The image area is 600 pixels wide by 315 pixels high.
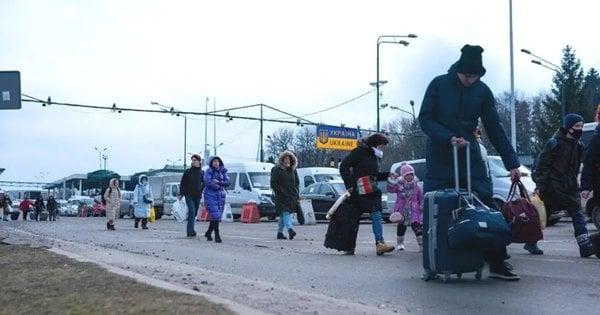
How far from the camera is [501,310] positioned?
6152 mm

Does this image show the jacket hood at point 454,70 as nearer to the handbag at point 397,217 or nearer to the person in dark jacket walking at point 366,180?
the person in dark jacket walking at point 366,180

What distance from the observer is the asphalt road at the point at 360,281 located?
6312 millimetres

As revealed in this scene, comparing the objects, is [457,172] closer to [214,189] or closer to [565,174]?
[565,174]

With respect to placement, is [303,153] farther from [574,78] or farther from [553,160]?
[553,160]

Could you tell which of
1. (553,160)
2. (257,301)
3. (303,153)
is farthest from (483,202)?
(303,153)

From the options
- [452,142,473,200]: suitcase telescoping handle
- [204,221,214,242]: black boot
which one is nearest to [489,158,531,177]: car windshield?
[204,221,214,242]: black boot

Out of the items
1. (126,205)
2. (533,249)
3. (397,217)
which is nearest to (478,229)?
(533,249)

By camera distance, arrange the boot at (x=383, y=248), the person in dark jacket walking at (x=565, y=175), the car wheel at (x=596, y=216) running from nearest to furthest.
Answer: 1. the person in dark jacket walking at (x=565, y=175)
2. the boot at (x=383, y=248)
3. the car wheel at (x=596, y=216)

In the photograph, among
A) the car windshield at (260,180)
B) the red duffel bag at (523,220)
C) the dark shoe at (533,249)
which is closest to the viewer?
the red duffel bag at (523,220)

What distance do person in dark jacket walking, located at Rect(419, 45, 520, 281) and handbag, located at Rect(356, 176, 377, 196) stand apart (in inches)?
134

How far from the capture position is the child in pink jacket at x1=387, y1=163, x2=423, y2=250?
474 inches

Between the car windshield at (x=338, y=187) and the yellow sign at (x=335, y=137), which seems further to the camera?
the yellow sign at (x=335, y=137)

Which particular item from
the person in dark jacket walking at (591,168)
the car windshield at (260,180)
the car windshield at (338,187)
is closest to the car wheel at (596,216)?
the person in dark jacket walking at (591,168)

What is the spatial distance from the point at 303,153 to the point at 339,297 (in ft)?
303
